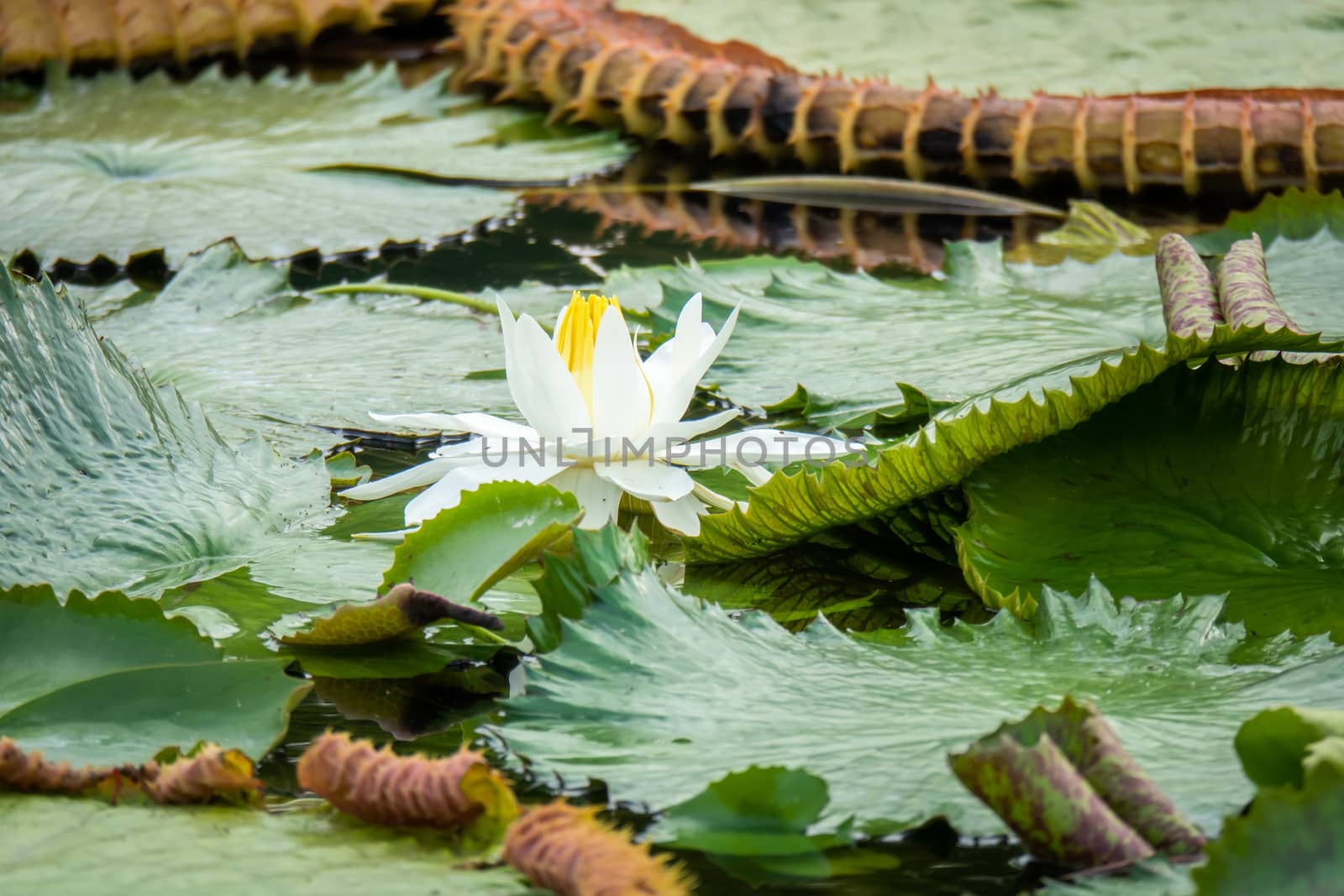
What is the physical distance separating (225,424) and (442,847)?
0.59m

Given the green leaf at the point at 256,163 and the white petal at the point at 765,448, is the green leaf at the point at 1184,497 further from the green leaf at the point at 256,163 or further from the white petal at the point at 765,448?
the green leaf at the point at 256,163

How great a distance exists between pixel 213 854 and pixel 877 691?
0.94ft

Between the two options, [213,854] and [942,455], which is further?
[942,455]

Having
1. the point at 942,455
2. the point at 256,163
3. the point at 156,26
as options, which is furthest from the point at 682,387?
the point at 156,26

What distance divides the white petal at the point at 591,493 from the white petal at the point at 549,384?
3cm

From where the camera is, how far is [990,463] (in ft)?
2.61

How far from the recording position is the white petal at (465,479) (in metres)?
0.79

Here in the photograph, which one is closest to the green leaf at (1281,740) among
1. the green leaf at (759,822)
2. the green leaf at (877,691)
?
the green leaf at (877,691)

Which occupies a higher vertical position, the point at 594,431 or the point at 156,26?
the point at 156,26

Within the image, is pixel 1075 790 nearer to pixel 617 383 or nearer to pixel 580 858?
pixel 580 858

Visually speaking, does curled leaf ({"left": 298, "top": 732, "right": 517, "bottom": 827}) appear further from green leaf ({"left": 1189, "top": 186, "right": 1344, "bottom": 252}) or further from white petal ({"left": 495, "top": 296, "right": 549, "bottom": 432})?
green leaf ({"left": 1189, "top": 186, "right": 1344, "bottom": 252})

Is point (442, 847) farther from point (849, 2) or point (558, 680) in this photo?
point (849, 2)

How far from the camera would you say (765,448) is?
87 cm

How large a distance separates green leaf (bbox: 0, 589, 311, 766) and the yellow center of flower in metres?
0.26
